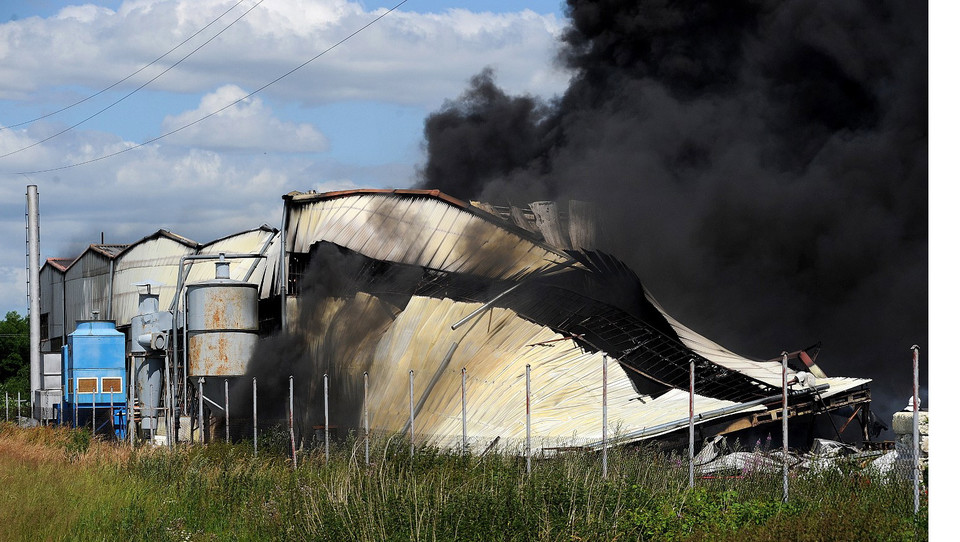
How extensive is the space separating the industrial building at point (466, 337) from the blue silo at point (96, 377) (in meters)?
4.69

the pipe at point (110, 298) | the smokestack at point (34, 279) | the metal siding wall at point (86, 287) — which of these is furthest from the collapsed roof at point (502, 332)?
the metal siding wall at point (86, 287)

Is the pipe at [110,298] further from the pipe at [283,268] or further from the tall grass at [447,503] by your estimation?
the tall grass at [447,503]

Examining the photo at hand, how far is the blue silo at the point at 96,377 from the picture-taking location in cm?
3422

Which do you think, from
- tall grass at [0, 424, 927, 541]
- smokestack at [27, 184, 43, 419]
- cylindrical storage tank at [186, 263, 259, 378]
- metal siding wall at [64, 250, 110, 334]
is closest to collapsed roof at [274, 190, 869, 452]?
tall grass at [0, 424, 927, 541]

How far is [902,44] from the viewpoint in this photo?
25156 millimetres

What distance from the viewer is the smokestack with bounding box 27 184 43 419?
3856 centimetres

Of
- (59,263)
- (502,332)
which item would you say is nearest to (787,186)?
(502,332)

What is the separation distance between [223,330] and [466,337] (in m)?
9.12

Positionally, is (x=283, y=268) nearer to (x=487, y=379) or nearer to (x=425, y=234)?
(x=425, y=234)

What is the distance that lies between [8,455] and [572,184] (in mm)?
14286

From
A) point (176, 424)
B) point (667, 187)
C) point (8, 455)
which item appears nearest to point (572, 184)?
point (667, 187)

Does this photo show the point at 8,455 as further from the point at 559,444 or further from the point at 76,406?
the point at 76,406

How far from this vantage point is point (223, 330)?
91.9 ft

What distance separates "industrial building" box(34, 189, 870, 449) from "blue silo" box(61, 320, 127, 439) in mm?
4694
